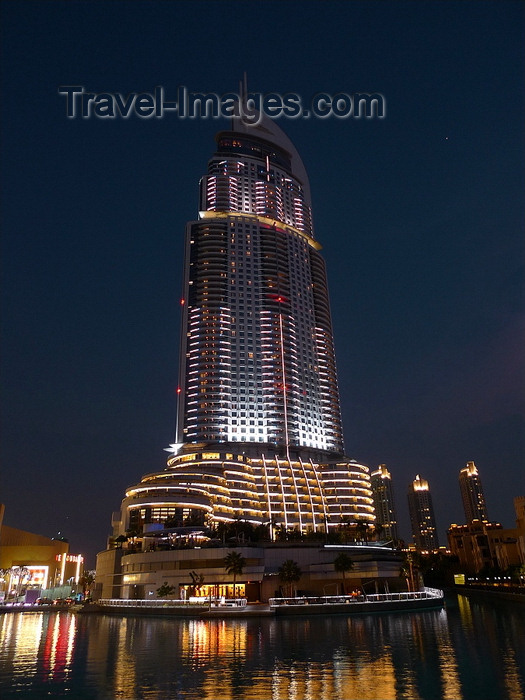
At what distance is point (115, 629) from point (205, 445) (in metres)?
115

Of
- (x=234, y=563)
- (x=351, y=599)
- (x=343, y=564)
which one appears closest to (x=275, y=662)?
(x=351, y=599)

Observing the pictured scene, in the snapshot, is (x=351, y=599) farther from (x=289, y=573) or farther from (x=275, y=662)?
(x=275, y=662)

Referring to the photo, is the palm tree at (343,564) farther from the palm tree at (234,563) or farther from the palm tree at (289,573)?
the palm tree at (234,563)

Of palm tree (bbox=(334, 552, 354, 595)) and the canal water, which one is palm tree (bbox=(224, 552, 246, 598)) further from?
the canal water

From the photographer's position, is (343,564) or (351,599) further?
Answer: (343,564)

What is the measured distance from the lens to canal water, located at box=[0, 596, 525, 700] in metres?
27.4

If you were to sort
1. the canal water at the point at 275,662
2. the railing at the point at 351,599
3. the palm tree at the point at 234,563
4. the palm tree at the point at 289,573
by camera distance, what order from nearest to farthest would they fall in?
the canal water at the point at 275,662 → the railing at the point at 351,599 → the palm tree at the point at 234,563 → the palm tree at the point at 289,573

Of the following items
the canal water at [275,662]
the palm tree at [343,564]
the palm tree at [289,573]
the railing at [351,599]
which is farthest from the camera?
the palm tree at [343,564]

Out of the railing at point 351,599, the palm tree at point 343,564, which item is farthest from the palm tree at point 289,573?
the railing at point 351,599

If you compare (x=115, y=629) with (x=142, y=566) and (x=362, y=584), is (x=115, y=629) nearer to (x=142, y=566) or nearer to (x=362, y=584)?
(x=142, y=566)

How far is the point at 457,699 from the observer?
82.4ft

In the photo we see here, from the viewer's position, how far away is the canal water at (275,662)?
2738cm

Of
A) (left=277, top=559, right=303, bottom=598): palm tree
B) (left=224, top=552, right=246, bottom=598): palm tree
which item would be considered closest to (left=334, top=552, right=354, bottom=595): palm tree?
(left=277, top=559, right=303, bottom=598): palm tree

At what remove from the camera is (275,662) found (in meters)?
35.4
